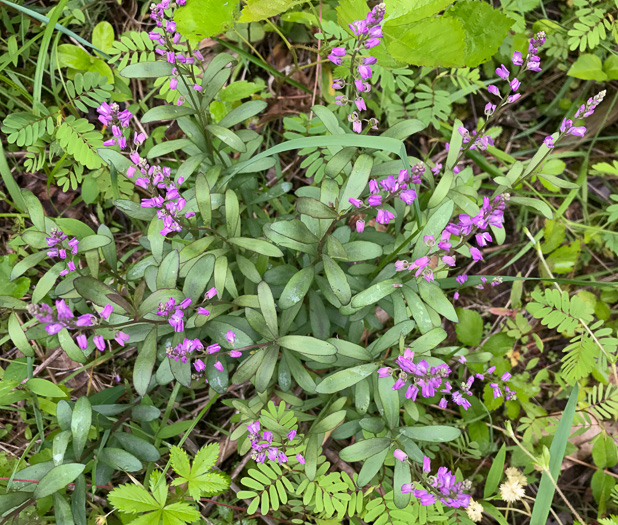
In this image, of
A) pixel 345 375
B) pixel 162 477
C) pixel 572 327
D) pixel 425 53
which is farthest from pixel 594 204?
pixel 162 477

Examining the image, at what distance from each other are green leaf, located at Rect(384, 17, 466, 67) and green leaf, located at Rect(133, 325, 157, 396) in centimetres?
181

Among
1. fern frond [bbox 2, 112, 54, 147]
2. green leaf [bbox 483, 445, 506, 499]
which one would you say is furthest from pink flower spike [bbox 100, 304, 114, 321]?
green leaf [bbox 483, 445, 506, 499]

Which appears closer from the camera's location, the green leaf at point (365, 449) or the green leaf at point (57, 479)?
the green leaf at point (57, 479)

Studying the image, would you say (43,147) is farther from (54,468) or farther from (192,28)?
(54,468)

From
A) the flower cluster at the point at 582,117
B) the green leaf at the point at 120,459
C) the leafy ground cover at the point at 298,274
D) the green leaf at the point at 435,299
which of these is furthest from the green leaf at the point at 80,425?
the flower cluster at the point at 582,117

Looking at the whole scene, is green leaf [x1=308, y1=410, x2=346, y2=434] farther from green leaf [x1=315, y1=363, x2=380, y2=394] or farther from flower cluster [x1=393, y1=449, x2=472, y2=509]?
flower cluster [x1=393, y1=449, x2=472, y2=509]

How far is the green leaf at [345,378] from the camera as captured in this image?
7.00 ft

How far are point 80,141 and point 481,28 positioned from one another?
242cm

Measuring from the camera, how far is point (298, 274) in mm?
2234

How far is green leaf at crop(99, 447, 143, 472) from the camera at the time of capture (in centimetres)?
225

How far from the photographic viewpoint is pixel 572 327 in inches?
110

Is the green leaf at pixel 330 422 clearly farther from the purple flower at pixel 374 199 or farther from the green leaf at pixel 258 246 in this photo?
the purple flower at pixel 374 199

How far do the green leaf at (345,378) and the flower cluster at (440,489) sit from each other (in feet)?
1.23

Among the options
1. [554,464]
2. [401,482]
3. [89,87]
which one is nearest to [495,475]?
[554,464]
